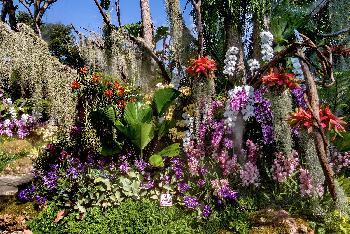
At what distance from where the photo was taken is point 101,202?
5.91 m

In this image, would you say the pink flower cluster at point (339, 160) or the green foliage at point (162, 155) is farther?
the green foliage at point (162, 155)

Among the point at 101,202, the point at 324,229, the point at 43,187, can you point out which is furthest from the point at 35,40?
the point at 324,229

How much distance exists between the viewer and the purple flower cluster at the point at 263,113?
6.20 metres

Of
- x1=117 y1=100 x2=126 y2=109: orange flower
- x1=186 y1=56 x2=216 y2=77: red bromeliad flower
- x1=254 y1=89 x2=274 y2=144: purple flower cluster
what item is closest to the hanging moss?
x1=117 y1=100 x2=126 y2=109: orange flower

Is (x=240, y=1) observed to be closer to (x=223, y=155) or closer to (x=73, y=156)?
(x=223, y=155)

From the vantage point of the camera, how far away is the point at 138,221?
5406mm

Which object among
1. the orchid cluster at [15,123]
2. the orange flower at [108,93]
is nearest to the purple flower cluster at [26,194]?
the orange flower at [108,93]

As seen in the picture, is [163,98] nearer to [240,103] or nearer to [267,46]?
[240,103]

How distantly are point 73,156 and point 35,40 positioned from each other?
216 cm

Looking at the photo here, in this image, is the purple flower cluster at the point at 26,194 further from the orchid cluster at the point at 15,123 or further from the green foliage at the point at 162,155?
the orchid cluster at the point at 15,123

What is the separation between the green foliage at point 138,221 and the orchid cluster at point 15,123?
504 cm

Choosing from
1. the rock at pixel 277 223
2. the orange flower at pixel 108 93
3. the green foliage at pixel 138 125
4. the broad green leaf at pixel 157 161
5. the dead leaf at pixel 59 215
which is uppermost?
the orange flower at pixel 108 93

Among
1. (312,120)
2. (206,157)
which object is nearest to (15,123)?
(206,157)

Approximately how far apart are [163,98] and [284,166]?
8.14 ft
